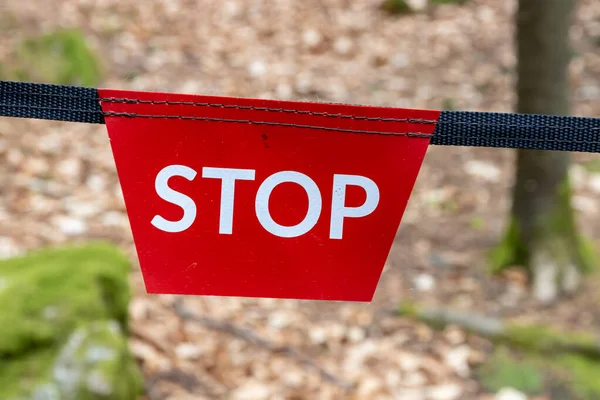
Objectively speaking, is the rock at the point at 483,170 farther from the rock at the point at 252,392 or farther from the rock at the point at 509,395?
the rock at the point at 252,392

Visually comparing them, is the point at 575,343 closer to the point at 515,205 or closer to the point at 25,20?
the point at 515,205

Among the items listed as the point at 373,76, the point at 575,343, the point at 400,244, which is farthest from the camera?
the point at 373,76

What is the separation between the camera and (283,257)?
120cm

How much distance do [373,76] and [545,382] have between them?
3.16 m

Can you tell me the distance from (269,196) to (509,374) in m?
2.05

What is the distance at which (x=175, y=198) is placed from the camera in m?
1.17

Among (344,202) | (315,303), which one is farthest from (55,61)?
(344,202)

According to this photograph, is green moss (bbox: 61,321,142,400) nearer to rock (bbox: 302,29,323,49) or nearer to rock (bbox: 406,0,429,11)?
rock (bbox: 302,29,323,49)

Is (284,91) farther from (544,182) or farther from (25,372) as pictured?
(25,372)

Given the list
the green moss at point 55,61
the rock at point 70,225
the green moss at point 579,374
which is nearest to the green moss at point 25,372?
the rock at point 70,225

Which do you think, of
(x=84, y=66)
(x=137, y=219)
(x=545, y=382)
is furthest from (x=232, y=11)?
(x=137, y=219)

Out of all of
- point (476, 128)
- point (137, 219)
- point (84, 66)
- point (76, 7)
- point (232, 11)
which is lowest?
→ point (137, 219)

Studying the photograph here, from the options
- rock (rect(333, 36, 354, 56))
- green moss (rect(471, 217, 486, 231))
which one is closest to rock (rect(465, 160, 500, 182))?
green moss (rect(471, 217, 486, 231))

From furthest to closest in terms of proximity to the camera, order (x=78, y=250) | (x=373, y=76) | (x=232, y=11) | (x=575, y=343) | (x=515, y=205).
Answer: (x=232, y=11) < (x=373, y=76) < (x=515, y=205) < (x=575, y=343) < (x=78, y=250)
